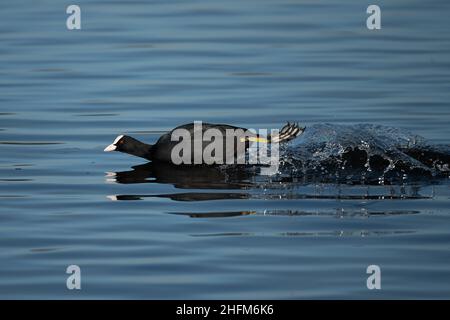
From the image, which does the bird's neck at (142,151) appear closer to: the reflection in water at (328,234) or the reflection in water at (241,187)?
the reflection in water at (241,187)

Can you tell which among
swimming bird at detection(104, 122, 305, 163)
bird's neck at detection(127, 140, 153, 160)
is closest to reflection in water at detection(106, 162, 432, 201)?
swimming bird at detection(104, 122, 305, 163)

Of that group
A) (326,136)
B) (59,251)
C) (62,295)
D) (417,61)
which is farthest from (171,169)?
(417,61)

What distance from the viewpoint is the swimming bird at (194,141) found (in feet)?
31.3

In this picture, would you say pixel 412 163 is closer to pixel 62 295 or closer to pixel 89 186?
pixel 89 186

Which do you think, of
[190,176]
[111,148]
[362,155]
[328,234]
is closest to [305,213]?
[328,234]

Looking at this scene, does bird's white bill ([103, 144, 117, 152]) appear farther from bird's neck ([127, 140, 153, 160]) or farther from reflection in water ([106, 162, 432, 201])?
reflection in water ([106, 162, 432, 201])

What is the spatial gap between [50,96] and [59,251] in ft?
19.2

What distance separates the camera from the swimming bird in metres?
9.53

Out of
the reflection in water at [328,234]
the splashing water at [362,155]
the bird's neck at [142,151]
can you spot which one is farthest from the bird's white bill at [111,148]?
the reflection in water at [328,234]

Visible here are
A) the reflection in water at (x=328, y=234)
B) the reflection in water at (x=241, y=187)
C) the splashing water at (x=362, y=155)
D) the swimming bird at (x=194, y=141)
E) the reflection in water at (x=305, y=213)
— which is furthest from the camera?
the swimming bird at (x=194, y=141)

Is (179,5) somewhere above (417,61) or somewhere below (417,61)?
above

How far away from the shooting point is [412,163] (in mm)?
9000

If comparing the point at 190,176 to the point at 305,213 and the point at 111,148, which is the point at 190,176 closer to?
the point at 111,148

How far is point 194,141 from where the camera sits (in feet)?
31.4
